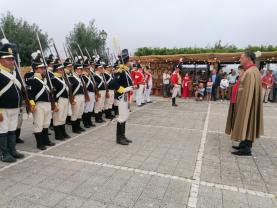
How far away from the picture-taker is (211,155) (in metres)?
6.07

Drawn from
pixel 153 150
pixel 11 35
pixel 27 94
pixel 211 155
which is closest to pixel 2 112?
pixel 27 94

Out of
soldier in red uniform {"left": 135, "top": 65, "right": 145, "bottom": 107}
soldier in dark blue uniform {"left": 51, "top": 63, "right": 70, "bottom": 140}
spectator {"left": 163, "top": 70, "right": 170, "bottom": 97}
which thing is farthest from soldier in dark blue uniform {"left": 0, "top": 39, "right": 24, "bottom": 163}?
spectator {"left": 163, "top": 70, "right": 170, "bottom": 97}

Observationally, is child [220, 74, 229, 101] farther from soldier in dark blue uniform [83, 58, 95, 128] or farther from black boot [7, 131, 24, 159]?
black boot [7, 131, 24, 159]

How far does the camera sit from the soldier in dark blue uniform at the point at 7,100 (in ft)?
17.1

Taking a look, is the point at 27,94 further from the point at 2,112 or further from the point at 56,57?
the point at 56,57

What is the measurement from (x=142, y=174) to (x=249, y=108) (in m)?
2.69

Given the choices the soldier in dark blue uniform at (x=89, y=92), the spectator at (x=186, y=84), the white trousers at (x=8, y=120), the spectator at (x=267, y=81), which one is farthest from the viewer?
the spectator at (x=186, y=84)

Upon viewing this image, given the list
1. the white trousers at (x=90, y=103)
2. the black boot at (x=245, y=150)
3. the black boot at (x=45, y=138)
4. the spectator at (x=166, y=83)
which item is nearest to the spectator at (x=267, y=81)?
the spectator at (x=166, y=83)

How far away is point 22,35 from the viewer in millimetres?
24688

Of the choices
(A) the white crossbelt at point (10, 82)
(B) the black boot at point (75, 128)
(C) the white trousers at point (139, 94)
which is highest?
(A) the white crossbelt at point (10, 82)

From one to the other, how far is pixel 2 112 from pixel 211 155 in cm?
405

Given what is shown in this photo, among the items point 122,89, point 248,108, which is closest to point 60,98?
point 122,89

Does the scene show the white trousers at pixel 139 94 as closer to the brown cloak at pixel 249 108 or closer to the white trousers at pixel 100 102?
the white trousers at pixel 100 102

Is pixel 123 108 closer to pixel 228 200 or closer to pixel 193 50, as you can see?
pixel 228 200
